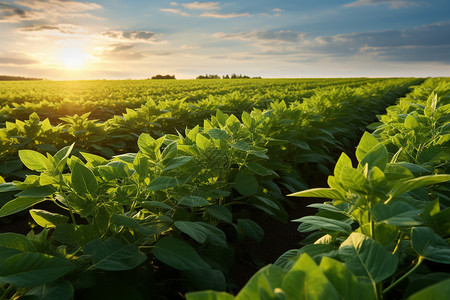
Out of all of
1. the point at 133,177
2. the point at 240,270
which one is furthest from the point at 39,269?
the point at 240,270

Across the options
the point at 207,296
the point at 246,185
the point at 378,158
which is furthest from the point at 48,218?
the point at 378,158

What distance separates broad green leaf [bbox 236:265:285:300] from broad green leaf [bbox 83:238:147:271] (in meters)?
0.59

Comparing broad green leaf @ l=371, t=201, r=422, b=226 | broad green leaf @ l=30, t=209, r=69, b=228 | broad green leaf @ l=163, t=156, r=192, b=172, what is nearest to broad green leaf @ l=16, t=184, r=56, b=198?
broad green leaf @ l=30, t=209, r=69, b=228

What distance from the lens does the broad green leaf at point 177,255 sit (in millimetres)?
1249

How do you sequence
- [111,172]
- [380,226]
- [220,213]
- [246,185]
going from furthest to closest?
1. [246,185]
2. [220,213]
3. [111,172]
4. [380,226]

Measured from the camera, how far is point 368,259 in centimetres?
87

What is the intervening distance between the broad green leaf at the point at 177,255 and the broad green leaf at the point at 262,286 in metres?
0.54

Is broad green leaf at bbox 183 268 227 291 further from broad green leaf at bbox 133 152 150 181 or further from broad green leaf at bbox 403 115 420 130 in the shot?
broad green leaf at bbox 403 115 420 130

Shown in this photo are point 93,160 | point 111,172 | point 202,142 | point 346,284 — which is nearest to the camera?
point 346,284

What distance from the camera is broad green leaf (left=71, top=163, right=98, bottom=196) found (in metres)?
1.35

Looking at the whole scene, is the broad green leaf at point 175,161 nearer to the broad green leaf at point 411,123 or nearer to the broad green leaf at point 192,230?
the broad green leaf at point 192,230

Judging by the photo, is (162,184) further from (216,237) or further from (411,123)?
(411,123)

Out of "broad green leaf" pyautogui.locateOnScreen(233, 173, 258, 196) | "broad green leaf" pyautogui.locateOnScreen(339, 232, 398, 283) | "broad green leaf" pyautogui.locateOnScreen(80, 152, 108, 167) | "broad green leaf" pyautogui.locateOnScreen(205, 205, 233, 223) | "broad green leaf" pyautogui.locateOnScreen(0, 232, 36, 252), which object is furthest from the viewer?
"broad green leaf" pyautogui.locateOnScreen(233, 173, 258, 196)

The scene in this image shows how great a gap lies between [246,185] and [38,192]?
1.15 m
